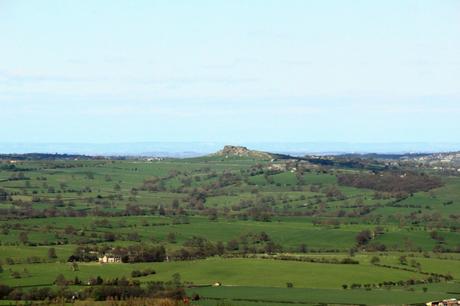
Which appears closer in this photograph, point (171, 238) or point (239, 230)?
point (171, 238)

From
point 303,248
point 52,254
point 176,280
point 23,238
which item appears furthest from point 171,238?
point 176,280

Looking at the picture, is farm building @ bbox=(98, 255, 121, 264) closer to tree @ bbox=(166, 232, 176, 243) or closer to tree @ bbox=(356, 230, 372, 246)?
tree @ bbox=(166, 232, 176, 243)

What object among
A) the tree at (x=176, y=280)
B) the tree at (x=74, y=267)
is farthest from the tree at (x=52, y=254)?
the tree at (x=176, y=280)

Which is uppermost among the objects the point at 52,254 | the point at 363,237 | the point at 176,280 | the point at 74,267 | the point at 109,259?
the point at 363,237

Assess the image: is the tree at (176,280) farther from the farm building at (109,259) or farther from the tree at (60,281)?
the farm building at (109,259)

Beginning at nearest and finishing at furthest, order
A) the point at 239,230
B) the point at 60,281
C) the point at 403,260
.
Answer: the point at 60,281 < the point at 403,260 < the point at 239,230

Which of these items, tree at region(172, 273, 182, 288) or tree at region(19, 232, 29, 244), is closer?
tree at region(172, 273, 182, 288)

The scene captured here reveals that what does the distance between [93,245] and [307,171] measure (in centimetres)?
7646

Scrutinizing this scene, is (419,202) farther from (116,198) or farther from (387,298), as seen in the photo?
(387,298)

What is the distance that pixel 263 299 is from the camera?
179 ft

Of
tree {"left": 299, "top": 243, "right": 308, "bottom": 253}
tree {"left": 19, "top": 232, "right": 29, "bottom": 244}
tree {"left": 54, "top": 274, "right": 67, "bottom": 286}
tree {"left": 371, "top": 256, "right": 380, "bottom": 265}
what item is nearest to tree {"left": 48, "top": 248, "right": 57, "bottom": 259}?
tree {"left": 19, "top": 232, "right": 29, "bottom": 244}

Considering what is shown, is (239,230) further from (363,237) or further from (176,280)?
(176,280)

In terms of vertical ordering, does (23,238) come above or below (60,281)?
above

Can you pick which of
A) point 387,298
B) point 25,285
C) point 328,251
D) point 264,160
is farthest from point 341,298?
point 264,160
